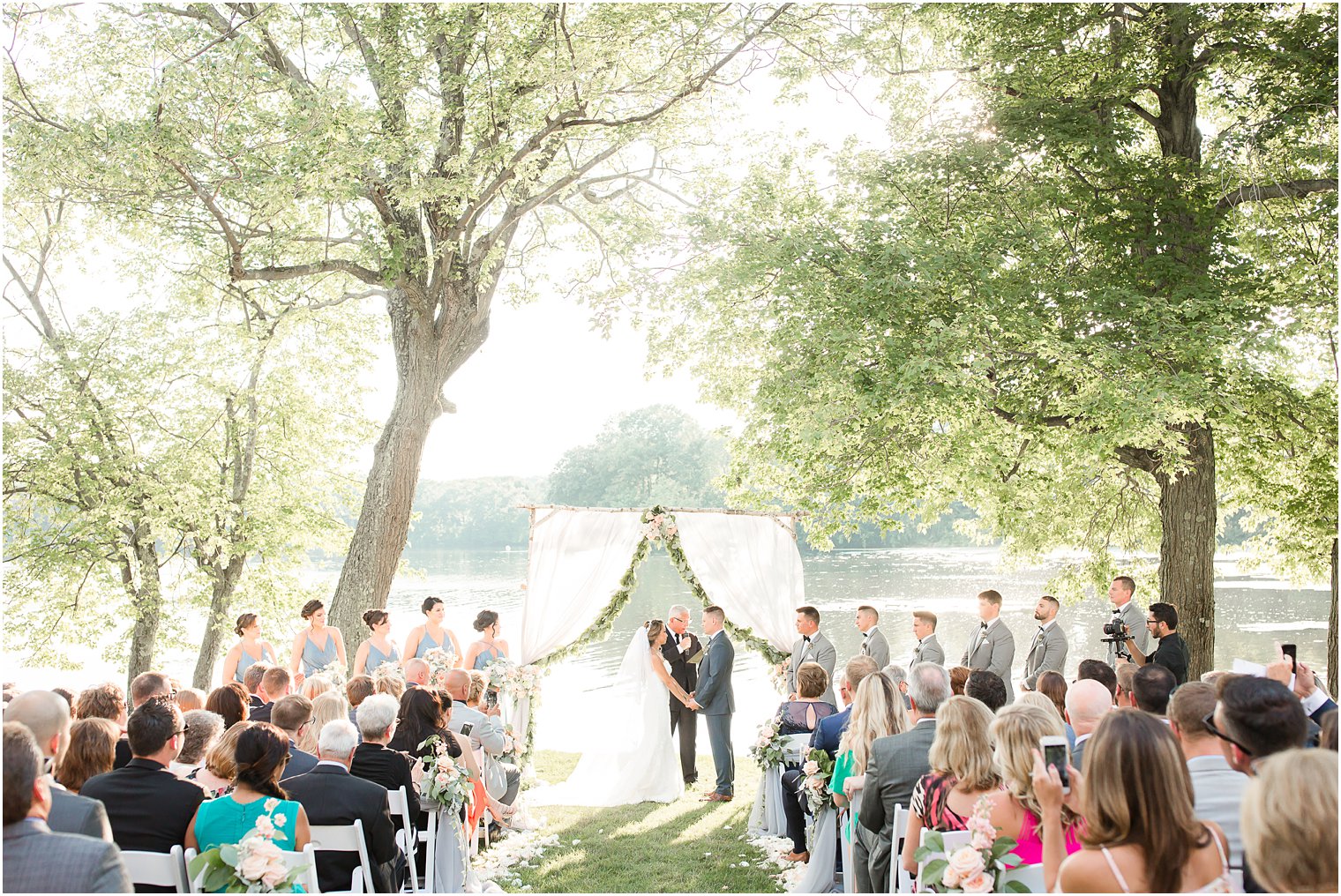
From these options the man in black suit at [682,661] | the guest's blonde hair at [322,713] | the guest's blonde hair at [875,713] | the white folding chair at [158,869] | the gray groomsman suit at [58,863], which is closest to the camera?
the gray groomsman suit at [58,863]

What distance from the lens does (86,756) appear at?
409 centimetres

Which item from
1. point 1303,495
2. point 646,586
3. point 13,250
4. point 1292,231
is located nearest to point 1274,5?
point 1292,231

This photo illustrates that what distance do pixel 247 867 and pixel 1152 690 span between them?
436 cm

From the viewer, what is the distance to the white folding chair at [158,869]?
3.73 metres

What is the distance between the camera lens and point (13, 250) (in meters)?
15.3

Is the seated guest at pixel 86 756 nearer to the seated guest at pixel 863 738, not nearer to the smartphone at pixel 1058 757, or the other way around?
the seated guest at pixel 863 738

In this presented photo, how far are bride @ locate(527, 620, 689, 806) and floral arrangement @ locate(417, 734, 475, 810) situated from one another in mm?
3575

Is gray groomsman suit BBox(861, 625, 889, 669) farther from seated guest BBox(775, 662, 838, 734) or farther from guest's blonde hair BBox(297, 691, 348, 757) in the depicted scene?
guest's blonde hair BBox(297, 691, 348, 757)

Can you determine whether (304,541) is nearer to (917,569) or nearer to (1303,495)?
(1303,495)

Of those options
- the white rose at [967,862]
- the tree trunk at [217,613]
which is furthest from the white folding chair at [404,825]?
the tree trunk at [217,613]

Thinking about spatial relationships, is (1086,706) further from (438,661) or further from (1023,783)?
(438,661)

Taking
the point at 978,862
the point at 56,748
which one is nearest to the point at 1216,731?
the point at 978,862

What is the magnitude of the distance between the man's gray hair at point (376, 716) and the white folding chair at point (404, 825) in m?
0.35

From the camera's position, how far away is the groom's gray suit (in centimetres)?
892
